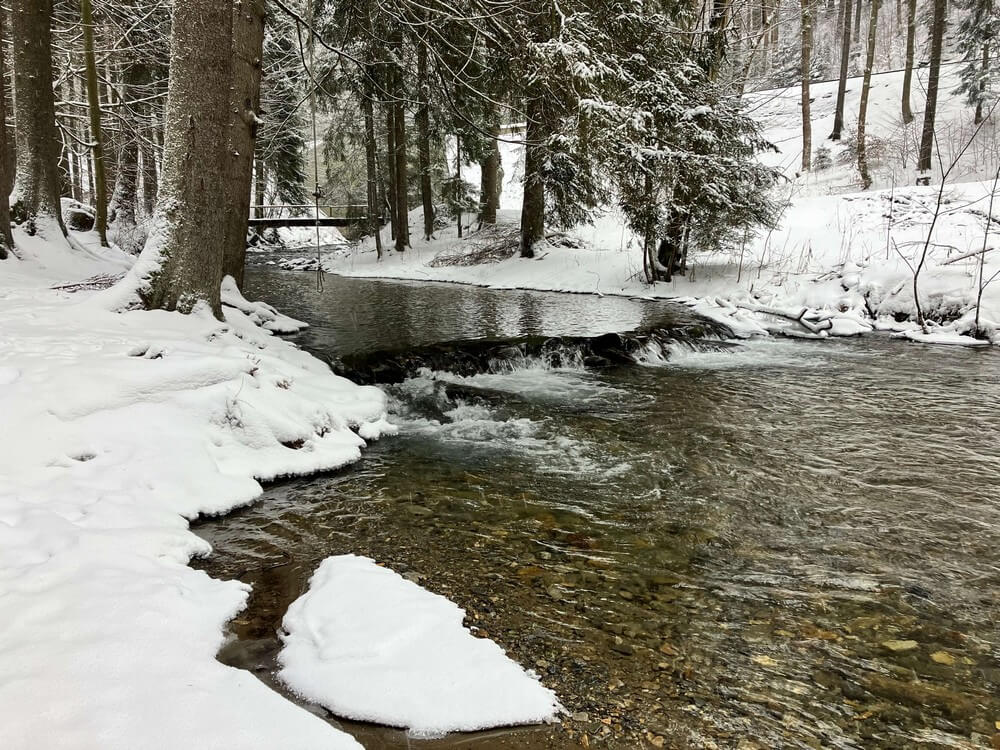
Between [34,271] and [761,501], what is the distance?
10.3 meters

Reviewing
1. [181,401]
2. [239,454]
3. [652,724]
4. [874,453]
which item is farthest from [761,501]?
[181,401]

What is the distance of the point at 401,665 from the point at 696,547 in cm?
198

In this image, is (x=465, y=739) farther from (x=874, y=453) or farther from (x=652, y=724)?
(x=874, y=453)

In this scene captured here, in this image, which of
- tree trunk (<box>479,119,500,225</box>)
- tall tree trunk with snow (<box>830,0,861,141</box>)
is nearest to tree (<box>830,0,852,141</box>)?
tall tree trunk with snow (<box>830,0,861,141</box>)

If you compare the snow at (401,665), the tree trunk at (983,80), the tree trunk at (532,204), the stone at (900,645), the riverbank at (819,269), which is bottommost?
the stone at (900,645)

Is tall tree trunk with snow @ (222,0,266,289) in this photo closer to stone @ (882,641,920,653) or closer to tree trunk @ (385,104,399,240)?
stone @ (882,641,920,653)

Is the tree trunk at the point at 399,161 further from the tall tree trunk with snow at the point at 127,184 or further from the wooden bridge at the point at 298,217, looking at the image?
the tall tree trunk with snow at the point at 127,184

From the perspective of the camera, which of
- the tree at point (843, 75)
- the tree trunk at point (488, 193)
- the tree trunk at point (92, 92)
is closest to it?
the tree trunk at point (92, 92)

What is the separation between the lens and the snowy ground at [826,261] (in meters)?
10.3

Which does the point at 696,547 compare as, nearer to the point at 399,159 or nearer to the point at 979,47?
the point at 399,159

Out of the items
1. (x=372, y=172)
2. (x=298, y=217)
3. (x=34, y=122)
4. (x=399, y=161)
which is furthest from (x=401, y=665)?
(x=298, y=217)

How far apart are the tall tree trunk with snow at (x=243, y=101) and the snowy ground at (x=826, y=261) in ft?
27.9

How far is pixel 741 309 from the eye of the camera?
37.6ft

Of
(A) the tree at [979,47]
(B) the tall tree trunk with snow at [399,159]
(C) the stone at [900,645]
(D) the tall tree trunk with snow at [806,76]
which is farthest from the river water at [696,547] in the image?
(A) the tree at [979,47]
